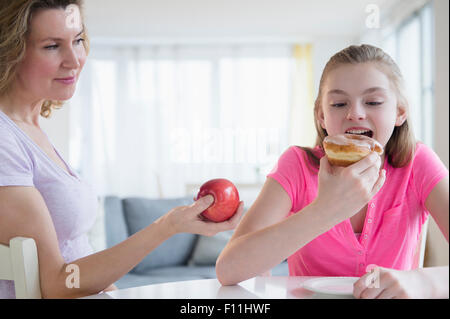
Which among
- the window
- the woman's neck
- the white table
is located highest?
the window

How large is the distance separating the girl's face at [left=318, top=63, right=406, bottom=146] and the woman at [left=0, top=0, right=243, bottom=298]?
206mm

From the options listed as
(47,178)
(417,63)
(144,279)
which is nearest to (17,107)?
(47,178)

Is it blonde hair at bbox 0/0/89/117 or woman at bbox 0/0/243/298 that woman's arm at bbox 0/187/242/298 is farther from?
blonde hair at bbox 0/0/89/117

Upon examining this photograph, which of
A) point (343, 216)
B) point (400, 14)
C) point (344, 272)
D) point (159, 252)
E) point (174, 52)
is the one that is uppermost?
point (174, 52)

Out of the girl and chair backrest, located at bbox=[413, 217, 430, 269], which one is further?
chair backrest, located at bbox=[413, 217, 430, 269]

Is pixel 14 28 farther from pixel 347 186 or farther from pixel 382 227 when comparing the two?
pixel 382 227

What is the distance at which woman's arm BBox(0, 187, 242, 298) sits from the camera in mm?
700

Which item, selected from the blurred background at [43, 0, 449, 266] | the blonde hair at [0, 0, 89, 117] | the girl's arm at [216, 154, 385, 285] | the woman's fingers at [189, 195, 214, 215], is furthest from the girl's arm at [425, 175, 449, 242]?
the blurred background at [43, 0, 449, 266]

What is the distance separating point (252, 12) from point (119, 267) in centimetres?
371

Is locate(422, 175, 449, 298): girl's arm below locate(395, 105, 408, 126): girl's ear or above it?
below

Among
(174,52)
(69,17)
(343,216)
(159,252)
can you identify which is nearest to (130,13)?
(174,52)

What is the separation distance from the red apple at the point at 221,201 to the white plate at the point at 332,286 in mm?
154

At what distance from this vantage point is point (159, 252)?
2.62 m

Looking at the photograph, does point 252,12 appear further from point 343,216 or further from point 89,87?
point 343,216
